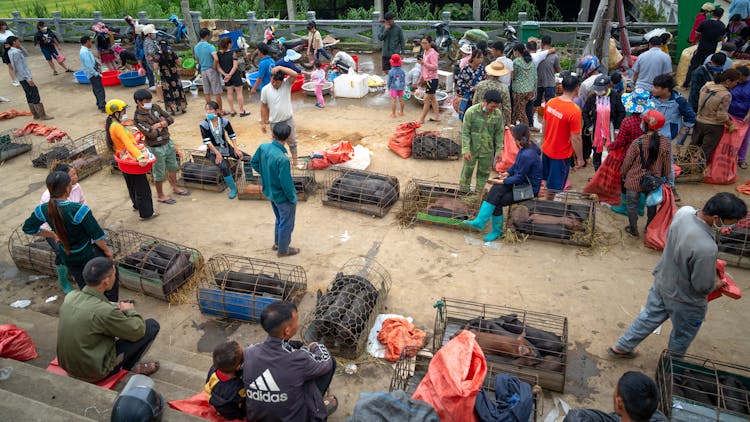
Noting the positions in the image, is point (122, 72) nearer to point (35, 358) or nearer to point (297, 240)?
point (297, 240)

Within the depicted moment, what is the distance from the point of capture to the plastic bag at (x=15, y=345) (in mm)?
4848

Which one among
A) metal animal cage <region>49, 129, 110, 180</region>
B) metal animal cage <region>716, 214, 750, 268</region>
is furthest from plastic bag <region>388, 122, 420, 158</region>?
metal animal cage <region>49, 129, 110, 180</region>

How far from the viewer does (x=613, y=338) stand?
5.71 metres

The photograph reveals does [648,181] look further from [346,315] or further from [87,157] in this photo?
[87,157]

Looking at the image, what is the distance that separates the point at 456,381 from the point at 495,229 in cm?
403

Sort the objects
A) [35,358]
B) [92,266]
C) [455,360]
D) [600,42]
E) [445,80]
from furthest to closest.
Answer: [445,80] < [600,42] < [35,358] < [92,266] < [455,360]

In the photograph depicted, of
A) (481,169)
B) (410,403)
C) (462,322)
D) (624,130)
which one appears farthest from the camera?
(481,169)

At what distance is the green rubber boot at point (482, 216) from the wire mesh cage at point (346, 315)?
6.32 feet

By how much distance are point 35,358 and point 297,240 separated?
3581 millimetres

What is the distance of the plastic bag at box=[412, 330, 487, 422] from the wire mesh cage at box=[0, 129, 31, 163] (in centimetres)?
1084

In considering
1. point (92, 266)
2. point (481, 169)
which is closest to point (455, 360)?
point (92, 266)

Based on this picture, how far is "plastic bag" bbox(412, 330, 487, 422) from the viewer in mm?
3736

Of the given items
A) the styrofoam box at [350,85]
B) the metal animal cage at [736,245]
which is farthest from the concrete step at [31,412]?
the styrofoam box at [350,85]

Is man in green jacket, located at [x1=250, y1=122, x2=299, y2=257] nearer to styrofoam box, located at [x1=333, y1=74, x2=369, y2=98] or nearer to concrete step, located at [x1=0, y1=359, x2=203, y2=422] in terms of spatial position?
concrete step, located at [x1=0, y1=359, x2=203, y2=422]
